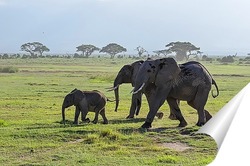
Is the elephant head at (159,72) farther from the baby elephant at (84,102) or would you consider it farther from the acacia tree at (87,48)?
the acacia tree at (87,48)

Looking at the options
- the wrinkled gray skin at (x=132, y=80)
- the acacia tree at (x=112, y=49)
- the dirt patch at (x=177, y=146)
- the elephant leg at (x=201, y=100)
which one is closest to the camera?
the dirt patch at (x=177, y=146)

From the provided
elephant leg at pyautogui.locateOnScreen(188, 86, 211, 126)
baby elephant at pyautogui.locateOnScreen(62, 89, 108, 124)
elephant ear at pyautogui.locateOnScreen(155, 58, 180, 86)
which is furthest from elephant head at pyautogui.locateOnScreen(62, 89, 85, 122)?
elephant leg at pyautogui.locateOnScreen(188, 86, 211, 126)

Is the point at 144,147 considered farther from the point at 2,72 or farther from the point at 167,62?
the point at 2,72

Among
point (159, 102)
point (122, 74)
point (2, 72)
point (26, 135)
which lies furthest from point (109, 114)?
point (2, 72)

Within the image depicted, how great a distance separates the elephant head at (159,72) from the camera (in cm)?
1201

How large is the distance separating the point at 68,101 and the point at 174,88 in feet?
10.2

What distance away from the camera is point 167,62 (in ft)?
39.7

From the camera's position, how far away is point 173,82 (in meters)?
12.2

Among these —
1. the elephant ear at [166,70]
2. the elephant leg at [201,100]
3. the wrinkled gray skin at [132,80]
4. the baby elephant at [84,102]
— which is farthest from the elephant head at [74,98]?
the elephant leg at [201,100]

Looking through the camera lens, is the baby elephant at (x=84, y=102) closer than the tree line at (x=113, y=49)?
Yes

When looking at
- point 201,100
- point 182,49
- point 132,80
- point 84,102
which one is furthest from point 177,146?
point 182,49

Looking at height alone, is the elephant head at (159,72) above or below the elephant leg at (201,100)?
above

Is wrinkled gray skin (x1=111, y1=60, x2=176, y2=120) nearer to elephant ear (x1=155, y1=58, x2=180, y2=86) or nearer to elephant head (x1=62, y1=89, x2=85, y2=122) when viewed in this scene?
elephant head (x1=62, y1=89, x2=85, y2=122)

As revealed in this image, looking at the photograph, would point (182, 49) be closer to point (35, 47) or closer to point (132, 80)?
point (35, 47)
